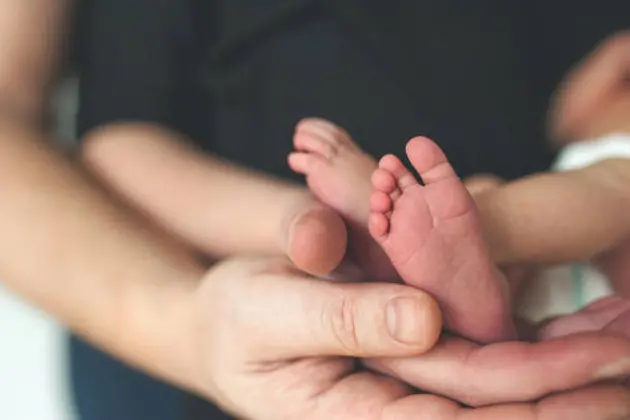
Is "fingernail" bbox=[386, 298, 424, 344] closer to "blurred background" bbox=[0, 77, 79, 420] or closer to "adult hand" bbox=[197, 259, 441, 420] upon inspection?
"adult hand" bbox=[197, 259, 441, 420]

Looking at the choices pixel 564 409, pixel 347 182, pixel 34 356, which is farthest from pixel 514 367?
pixel 34 356

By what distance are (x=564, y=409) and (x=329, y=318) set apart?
0.13 m

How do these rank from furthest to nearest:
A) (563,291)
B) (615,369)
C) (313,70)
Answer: (313,70) → (563,291) → (615,369)

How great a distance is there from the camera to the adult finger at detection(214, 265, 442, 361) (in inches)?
17.7

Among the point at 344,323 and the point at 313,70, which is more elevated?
the point at 313,70

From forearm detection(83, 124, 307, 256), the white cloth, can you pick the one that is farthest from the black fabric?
the white cloth

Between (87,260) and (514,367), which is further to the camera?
(87,260)

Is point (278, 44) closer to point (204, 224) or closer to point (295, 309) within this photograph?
point (204, 224)

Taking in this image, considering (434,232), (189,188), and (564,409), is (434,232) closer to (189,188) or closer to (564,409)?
(564,409)

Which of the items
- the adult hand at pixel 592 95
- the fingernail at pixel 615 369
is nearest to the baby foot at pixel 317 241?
the fingernail at pixel 615 369

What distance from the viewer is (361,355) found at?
0.47 meters

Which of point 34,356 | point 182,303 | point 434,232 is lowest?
point 34,356

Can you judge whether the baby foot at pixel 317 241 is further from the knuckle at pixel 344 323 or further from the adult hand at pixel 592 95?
the adult hand at pixel 592 95

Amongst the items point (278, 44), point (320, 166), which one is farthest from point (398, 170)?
point (278, 44)
